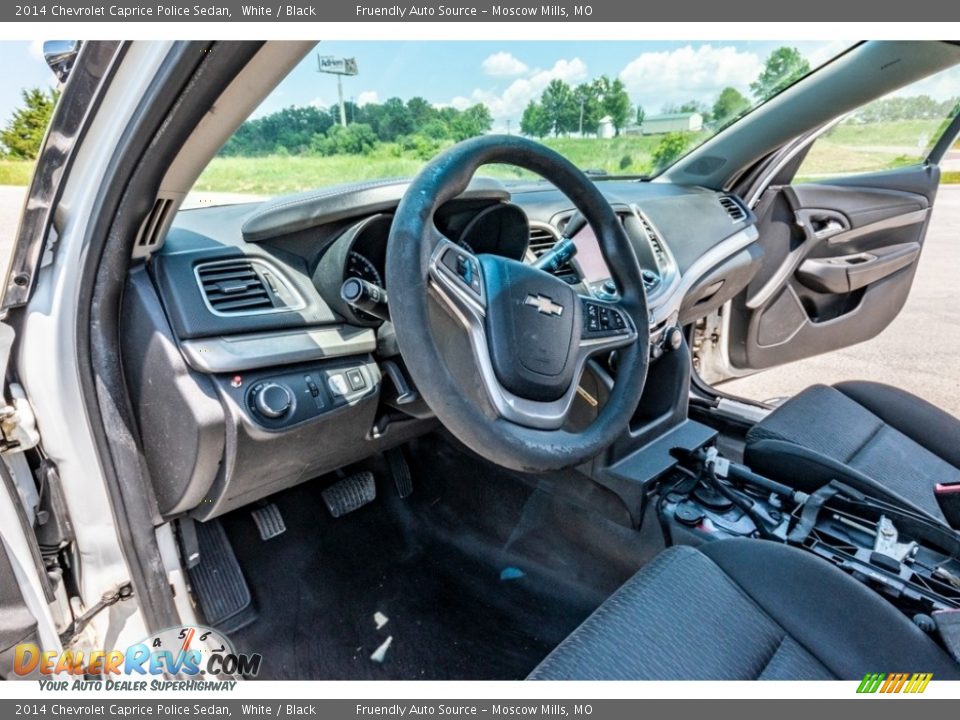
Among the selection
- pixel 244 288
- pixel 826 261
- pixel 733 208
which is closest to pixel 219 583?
pixel 244 288

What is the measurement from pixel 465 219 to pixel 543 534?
3.27 ft

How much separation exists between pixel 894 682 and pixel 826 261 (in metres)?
1.96

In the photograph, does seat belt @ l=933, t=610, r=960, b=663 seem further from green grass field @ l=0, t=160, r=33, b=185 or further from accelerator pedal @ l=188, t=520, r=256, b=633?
green grass field @ l=0, t=160, r=33, b=185

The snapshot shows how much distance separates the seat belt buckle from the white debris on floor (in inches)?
55.8

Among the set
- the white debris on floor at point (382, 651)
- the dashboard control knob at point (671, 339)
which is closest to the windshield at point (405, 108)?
the dashboard control knob at point (671, 339)

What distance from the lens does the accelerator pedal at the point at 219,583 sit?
1.60 m

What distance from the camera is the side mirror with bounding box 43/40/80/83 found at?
0.90 m

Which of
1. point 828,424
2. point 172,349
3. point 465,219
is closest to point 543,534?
point 828,424

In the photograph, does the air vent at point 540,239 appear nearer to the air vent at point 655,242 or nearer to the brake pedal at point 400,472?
the air vent at point 655,242

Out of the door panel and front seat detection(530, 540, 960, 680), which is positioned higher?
the door panel

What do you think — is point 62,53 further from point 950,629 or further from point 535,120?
point 950,629

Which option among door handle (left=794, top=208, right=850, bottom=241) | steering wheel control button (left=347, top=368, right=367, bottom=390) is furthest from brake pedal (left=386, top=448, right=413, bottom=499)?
door handle (left=794, top=208, right=850, bottom=241)

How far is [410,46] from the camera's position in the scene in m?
1.09

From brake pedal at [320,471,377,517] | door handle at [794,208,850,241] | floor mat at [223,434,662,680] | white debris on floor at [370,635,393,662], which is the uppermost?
door handle at [794,208,850,241]
